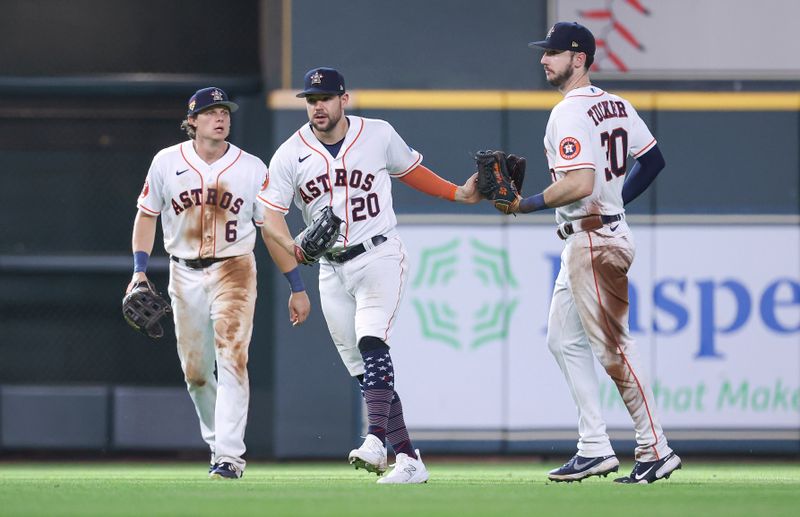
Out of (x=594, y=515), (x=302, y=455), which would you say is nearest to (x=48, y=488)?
(x=594, y=515)

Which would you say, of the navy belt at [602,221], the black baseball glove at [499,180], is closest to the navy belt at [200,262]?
the black baseball glove at [499,180]

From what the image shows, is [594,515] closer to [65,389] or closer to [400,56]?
[400,56]

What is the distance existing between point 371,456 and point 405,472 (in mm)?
451

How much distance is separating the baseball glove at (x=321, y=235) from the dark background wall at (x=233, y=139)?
346cm

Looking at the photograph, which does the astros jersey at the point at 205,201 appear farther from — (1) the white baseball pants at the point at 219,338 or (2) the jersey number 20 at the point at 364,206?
(2) the jersey number 20 at the point at 364,206

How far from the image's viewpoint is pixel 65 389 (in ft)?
39.6

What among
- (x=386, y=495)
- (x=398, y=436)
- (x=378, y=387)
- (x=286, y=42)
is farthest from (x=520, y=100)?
(x=386, y=495)

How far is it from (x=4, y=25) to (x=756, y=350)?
248 inches

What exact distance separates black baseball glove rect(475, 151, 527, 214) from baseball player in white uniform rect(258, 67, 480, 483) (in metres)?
0.18

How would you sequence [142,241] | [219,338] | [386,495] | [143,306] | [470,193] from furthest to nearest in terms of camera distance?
[142,241] → [143,306] → [219,338] → [470,193] → [386,495]

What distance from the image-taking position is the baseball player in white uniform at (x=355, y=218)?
8039 millimetres

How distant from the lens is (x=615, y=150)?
317 inches

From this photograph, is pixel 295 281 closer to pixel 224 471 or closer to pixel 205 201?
pixel 205 201

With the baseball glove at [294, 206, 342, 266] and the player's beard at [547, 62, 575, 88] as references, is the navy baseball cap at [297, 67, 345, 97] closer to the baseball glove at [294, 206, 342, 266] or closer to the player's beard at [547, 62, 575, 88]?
the baseball glove at [294, 206, 342, 266]
